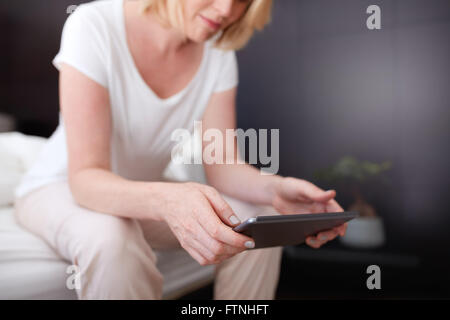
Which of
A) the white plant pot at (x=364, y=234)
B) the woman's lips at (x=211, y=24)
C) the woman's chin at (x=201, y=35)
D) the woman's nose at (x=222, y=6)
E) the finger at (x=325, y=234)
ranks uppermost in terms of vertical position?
the woman's nose at (x=222, y=6)

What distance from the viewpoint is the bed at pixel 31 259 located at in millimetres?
595

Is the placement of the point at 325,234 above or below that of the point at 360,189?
above

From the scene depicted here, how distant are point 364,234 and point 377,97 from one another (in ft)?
1.39

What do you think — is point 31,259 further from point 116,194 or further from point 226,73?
point 226,73

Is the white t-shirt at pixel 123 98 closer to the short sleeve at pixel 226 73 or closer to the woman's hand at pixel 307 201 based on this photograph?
the short sleeve at pixel 226 73

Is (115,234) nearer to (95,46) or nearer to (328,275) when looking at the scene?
(95,46)

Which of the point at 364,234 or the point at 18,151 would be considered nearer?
the point at 18,151

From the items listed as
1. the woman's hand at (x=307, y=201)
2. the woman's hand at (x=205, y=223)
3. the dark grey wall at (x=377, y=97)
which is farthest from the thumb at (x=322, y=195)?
the dark grey wall at (x=377, y=97)

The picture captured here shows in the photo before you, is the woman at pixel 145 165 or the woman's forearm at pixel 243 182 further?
the woman's forearm at pixel 243 182

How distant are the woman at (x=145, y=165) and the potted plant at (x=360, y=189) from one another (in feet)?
1.89

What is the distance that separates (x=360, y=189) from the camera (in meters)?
1.42

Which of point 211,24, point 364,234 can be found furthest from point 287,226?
point 364,234

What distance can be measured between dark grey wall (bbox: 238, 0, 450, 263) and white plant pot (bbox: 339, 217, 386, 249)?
7cm

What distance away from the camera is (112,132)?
2.32 feet
